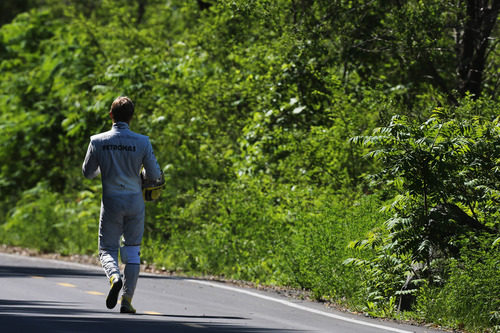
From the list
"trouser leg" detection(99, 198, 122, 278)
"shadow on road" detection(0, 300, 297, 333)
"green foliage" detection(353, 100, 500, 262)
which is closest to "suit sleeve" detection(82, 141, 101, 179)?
"trouser leg" detection(99, 198, 122, 278)

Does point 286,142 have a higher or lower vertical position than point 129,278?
higher

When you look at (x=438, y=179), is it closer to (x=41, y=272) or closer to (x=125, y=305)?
(x=125, y=305)

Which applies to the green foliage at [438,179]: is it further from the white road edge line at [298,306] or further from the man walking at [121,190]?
the man walking at [121,190]

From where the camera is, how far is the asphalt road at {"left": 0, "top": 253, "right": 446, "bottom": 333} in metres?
7.66

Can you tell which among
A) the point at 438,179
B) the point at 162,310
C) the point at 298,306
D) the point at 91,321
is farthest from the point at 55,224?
the point at 91,321

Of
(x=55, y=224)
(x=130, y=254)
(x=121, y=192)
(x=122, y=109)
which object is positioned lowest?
(x=55, y=224)

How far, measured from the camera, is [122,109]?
8.47 metres

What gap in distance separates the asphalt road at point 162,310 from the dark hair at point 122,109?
188 centimetres

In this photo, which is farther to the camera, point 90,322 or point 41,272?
point 41,272

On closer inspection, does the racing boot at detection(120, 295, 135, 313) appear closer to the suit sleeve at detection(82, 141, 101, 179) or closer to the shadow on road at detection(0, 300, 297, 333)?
the shadow on road at detection(0, 300, 297, 333)

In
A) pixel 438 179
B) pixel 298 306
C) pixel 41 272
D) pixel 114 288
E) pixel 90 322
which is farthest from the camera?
pixel 41 272

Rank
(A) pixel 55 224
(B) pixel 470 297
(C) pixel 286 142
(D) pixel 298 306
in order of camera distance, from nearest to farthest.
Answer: (B) pixel 470 297
(D) pixel 298 306
(C) pixel 286 142
(A) pixel 55 224

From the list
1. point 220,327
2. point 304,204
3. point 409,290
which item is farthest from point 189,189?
point 220,327

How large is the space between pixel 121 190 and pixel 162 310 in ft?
4.80
